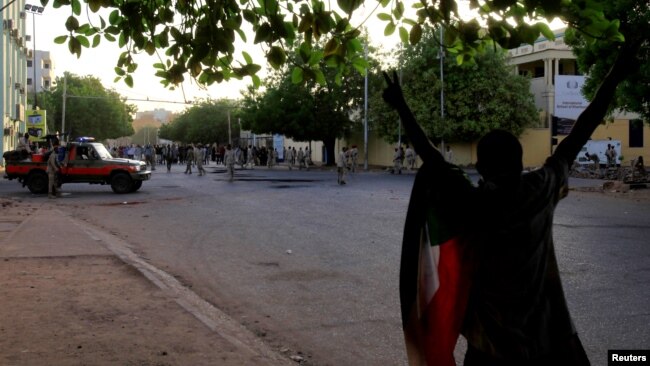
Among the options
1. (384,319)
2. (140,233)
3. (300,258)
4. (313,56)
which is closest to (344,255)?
(300,258)

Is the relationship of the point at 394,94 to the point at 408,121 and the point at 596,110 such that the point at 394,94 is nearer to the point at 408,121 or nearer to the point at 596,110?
the point at 408,121

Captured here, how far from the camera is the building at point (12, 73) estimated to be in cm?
4462

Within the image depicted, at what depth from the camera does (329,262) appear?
9484 mm

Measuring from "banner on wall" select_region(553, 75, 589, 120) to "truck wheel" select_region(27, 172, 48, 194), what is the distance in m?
29.6

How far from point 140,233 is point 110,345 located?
7.81 meters

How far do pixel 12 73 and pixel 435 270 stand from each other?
178 feet

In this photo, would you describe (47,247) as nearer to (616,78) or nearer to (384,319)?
(384,319)

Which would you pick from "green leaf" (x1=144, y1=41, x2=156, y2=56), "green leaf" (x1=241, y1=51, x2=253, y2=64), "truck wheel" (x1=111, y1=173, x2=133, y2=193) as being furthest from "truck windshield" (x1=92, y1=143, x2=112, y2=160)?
"green leaf" (x1=241, y1=51, x2=253, y2=64)

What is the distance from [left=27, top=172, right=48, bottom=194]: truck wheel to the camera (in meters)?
22.7

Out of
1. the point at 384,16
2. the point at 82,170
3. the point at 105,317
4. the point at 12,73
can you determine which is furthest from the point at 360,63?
the point at 12,73

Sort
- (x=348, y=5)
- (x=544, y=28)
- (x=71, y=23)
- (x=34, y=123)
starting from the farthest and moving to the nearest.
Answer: (x=34, y=123) → (x=71, y=23) → (x=348, y=5) → (x=544, y=28)

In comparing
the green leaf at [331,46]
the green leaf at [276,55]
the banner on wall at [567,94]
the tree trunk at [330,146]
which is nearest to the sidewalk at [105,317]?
the green leaf at [276,55]

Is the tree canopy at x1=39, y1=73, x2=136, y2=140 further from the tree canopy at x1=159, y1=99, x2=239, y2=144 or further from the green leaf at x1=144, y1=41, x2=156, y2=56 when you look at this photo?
the green leaf at x1=144, y1=41, x2=156, y2=56

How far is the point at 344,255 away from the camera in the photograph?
10055mm
